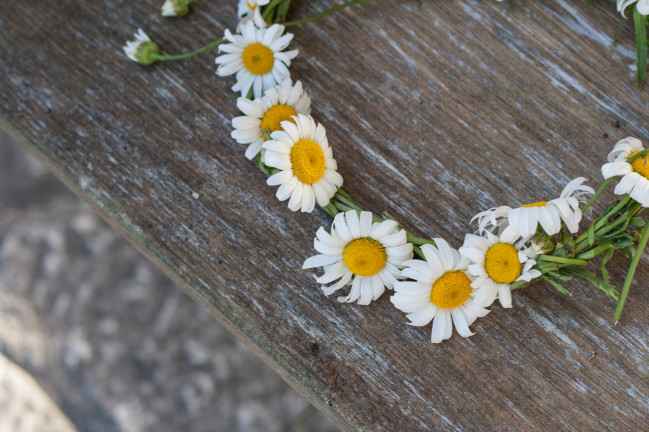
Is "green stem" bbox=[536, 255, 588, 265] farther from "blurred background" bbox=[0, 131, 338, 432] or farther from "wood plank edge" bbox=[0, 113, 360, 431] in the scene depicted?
"blurred background" bbox=[0, 131, 338, 432]

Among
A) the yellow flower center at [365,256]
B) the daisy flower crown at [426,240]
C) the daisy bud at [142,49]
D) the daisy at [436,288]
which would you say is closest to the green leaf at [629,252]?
the daisy flower crown at [426,240]

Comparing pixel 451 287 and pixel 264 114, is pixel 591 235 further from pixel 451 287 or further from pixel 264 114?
pixel 264 114

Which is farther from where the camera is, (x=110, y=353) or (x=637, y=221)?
(x=110, y=353)

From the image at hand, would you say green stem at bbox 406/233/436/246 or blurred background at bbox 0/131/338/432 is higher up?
green stem at bbox 406/233/436/246

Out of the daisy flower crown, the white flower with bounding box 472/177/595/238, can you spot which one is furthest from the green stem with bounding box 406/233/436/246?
the white flower with bounding box 472/177/595/238

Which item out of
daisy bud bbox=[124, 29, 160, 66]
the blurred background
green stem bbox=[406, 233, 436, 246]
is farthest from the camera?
the blurred background

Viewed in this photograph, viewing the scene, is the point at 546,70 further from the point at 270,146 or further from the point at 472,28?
the point at 270,146

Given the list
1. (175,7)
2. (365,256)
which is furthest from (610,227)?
(175,7)

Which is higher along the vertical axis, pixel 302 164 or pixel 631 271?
pixel 631 271
